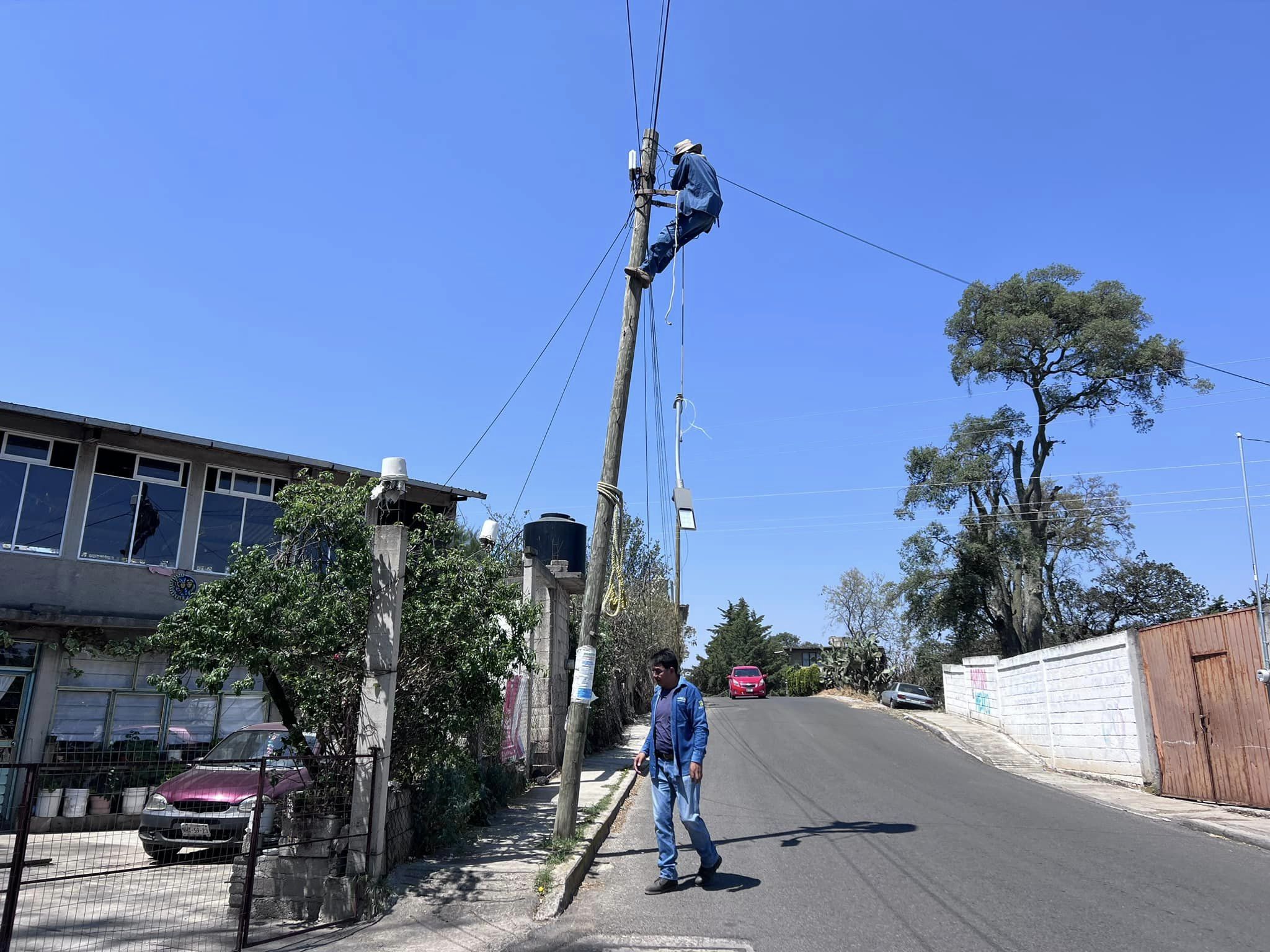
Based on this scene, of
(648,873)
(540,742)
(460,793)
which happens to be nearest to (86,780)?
(540,742)

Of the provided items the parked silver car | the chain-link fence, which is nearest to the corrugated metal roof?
the chain-link fence

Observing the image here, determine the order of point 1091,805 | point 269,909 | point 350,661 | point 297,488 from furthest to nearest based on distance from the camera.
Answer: point 1091,805 → point 297,488 → point 350,661 → point 269,909

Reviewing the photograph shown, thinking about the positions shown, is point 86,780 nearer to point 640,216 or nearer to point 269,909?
point 269,909

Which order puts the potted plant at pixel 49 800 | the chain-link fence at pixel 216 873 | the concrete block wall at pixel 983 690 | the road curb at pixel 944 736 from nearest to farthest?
the chain-link fence at pixel 216 873 → the potted plant at pixel 49 800 → the road curb at pixel 944 736 → the concrete block wall at pixel 983 690

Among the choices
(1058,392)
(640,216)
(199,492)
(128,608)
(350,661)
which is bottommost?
(350,661)

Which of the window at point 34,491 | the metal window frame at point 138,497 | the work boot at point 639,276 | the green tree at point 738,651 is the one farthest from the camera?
the green tree at point 738,651

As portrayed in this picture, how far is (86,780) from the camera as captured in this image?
12.1 meters

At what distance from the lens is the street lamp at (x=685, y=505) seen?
48.4ft

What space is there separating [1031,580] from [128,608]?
28.6 m

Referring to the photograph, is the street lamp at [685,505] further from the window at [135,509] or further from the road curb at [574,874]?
the window at [135,509]

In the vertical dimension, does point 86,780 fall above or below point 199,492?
below

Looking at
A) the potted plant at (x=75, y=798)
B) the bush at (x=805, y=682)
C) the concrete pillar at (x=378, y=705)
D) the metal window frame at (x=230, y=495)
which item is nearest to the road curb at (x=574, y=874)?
the concrete pillar at (x=378, y=705)

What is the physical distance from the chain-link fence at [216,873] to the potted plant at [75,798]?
4.14 meters

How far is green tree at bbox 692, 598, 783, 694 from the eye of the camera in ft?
215
